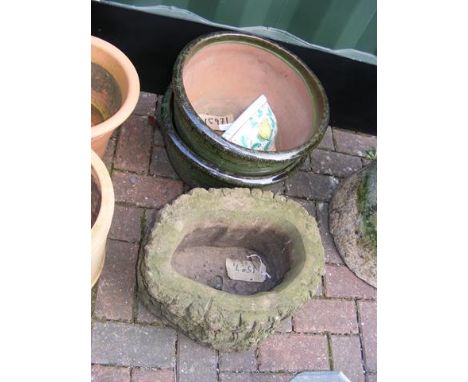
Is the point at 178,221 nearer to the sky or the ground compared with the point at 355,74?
nearer to the ground

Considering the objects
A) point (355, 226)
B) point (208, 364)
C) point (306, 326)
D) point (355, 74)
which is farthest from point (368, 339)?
point (355, 74)

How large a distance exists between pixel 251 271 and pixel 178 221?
49 centimetres

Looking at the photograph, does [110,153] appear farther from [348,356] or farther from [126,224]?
[348,356]

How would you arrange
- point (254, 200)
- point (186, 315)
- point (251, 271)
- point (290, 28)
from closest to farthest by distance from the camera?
point (186, 315) < point (254, 200) < point (251, 271) < point (290, 28)

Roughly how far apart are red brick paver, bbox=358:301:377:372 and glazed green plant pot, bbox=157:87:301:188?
0.69m

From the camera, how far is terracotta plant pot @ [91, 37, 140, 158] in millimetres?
1973

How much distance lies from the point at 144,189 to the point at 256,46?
0.76m

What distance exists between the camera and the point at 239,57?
7.73 ft

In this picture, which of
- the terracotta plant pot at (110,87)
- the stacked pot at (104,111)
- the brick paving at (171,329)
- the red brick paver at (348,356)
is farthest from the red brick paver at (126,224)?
the red brick paver at (348,356)

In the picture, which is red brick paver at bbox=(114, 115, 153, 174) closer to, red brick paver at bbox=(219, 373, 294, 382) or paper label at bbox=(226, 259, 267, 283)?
paper label at bbox=(226, 259, 267, 283)

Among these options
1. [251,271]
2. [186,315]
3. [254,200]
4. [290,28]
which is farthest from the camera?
[290,28]

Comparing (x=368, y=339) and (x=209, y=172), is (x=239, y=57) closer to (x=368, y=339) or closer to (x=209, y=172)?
(x=209, y=172)

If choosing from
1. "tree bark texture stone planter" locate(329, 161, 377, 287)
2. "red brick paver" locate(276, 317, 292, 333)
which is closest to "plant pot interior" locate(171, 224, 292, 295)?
"red brick paver" locate(276, 317, 292, 333)

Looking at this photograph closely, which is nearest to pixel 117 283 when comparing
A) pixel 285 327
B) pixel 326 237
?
pixel 285 327
